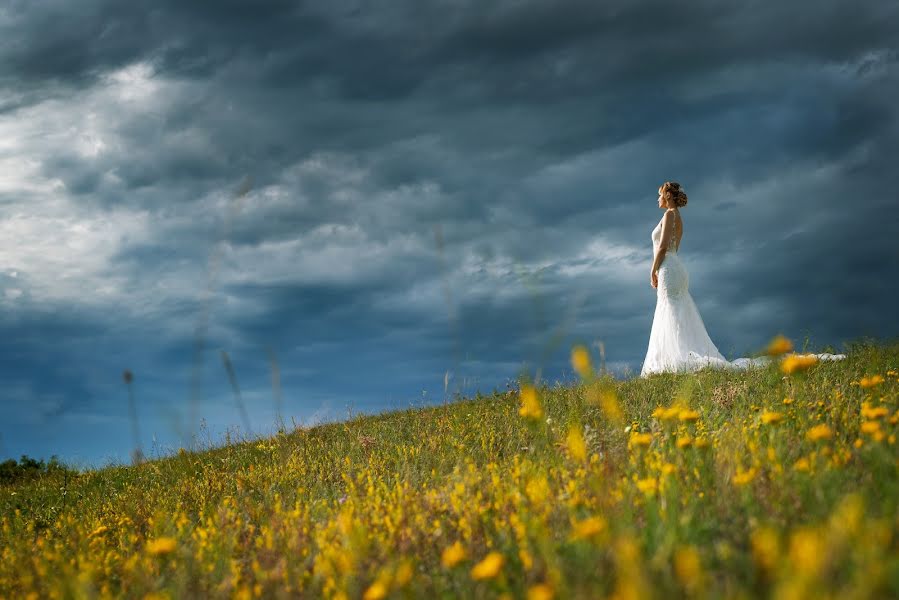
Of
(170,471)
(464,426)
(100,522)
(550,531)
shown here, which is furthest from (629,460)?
(170,471)

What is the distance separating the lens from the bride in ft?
46.9

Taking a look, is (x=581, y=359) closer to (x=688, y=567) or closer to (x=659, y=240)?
(x=688, y=567)

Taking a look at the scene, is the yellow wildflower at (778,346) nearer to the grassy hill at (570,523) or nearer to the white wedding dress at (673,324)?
the grassy hill at (570,523)

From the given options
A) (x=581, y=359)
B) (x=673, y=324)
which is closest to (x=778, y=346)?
(x=581, y=359)

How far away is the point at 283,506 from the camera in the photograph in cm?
670

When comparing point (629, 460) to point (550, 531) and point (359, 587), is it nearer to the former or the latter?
point (550, 531)

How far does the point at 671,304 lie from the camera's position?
1463 cm

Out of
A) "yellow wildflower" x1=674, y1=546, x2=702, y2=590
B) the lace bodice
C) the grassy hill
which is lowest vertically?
"yellow wildflower" x1=674, y1=546, x2=702, y2=590

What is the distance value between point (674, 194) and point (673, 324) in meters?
2.90

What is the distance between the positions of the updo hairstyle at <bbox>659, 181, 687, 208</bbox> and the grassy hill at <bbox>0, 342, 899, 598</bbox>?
23.9 ft

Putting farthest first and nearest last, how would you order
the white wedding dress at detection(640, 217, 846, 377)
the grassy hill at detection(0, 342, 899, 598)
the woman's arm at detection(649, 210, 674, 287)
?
1. the woman's arm at detection(649, 210, 674, 287)
2. the white wedding dress at detection(640, 217, 846, 377)
3. the grassy hill at detection(0, 342, 899, 598)

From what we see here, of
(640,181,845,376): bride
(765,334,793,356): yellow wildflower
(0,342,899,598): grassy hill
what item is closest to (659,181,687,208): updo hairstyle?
(640,181,845,376): bride

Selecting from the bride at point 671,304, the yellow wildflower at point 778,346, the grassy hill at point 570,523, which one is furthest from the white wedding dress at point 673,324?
the yellow wildflower at point 778,346

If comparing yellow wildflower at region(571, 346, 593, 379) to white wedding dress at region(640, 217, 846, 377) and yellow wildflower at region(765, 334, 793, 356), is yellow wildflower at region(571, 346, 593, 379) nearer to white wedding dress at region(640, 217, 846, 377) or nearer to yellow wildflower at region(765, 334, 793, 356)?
yellow wildflower at region(765, 334, 793, 356)
